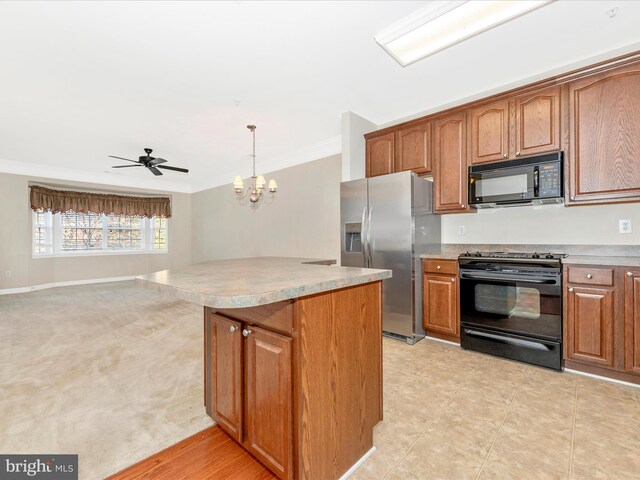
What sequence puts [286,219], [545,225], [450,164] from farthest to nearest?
[286,219], [450,164], [545,225]

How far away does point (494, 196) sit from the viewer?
9.45 ft

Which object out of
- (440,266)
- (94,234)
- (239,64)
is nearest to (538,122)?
(440,266)

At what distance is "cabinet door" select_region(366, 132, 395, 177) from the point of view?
3.60 metres

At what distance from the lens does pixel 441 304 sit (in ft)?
9.93

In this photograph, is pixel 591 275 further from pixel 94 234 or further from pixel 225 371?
pixel 94 234

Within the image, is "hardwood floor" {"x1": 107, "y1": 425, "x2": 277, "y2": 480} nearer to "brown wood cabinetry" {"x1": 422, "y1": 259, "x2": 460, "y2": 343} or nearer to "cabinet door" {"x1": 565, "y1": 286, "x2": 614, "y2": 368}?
"brown wood cabinetry" {"x1": 422, "y1": 259, "x2": 460, "y2": 343}

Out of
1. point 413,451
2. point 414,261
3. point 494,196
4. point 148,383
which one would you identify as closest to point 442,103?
point 494,196

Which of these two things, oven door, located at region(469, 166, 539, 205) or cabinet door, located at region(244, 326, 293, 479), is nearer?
cabinet door, located at region(244, 326, 293, 479)

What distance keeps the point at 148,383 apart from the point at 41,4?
2.76 m

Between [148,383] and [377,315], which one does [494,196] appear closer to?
[377,315]

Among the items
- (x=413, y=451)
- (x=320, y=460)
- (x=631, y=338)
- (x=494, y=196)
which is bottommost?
(x=413, y=451)

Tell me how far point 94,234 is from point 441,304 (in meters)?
7.90

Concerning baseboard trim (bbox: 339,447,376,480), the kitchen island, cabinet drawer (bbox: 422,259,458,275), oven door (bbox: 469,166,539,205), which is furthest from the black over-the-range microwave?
baseboard trim (bbox: 339,447,376,480)

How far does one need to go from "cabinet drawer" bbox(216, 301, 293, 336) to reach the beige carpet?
3.04 ft
